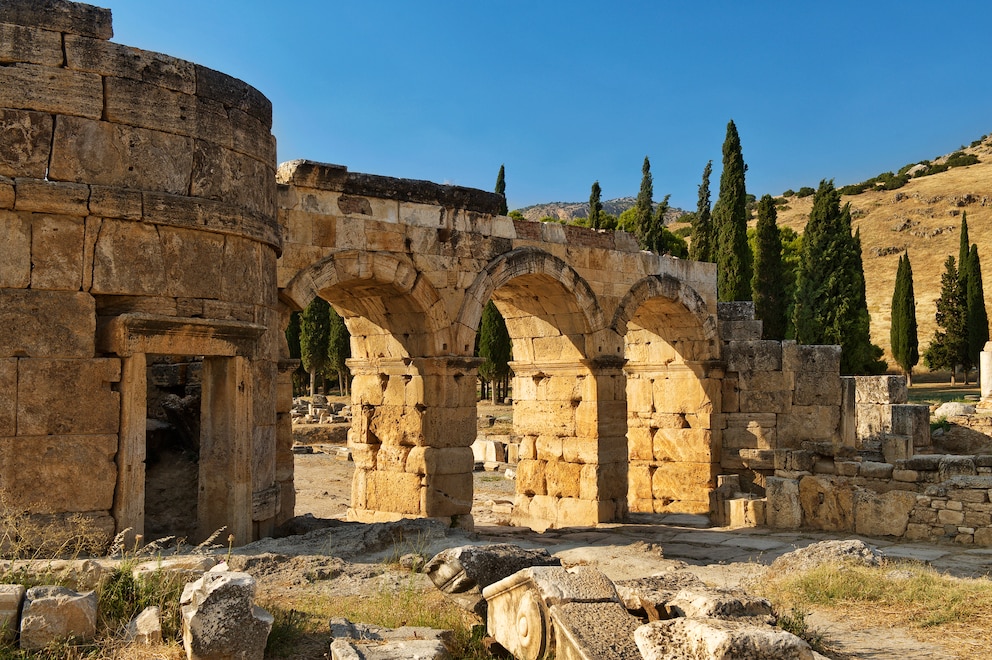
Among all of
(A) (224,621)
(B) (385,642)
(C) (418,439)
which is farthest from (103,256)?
(C) (418,439)

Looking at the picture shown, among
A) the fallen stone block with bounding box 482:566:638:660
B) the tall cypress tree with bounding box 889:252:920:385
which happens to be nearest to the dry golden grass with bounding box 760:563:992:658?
the fallen stone block with bounding box 482:566:638:660

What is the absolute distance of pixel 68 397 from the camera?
20.9 feet

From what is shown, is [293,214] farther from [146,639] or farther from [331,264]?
[146,639]

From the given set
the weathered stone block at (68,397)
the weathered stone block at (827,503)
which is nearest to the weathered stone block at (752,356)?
the weathered stone block at (827,503)

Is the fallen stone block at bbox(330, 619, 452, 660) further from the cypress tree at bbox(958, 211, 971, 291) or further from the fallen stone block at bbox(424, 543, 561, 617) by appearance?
the cypress tree at bbox(958, 211, 971, 291)

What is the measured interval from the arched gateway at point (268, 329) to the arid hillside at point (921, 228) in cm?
3140

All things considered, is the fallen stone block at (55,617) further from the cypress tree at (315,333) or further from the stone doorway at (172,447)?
the cypress tree at (315,333)

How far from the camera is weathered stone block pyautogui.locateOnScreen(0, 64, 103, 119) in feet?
20.9

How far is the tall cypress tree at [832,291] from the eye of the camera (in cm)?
2469

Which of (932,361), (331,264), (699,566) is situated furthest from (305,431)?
(932,361)

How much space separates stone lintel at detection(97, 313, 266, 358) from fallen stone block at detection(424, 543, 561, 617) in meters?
2.69

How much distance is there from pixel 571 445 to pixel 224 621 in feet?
28.2

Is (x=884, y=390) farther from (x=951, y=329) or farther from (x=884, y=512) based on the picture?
(x=951, y=329)

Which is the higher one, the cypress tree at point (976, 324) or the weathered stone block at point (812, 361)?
the cypress tree at point (976, 324)
